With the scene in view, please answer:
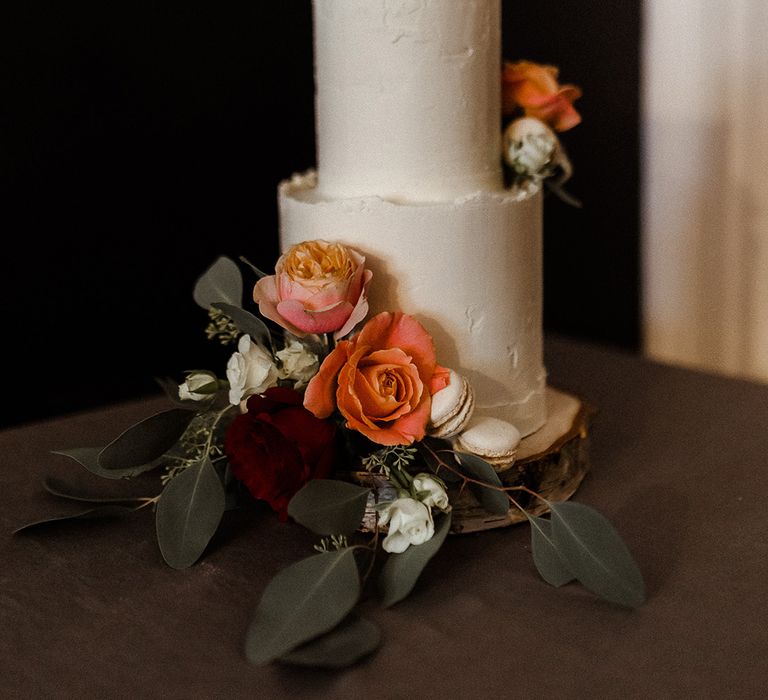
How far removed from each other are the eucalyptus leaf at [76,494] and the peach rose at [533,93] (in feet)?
1.86

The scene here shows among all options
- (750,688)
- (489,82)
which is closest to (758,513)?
(750,688)

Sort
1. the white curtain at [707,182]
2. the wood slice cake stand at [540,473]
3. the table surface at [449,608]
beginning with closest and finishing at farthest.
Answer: the table surface at [449,608]
the wood slice cake stand at [540,473]
the white curtain at [707,182]

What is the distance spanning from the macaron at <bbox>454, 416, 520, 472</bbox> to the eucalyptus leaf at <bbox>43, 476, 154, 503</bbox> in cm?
34

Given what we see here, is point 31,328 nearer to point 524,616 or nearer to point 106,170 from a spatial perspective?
point 106,170

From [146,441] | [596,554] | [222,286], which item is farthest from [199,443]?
[596,554]

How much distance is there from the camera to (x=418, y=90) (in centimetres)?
96

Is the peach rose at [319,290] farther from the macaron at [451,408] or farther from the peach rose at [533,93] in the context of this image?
the peach rose at [533,93]

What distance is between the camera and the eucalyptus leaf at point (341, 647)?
0.73 m

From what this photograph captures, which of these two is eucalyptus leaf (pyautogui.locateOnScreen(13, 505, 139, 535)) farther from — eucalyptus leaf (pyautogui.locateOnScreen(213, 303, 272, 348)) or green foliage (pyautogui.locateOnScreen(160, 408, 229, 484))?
eucalyptus leaf (pyautogui.locateOnScreen(213, 303, 272, 348))

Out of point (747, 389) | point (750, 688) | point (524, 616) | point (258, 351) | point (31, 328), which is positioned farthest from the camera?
point (31, 328)

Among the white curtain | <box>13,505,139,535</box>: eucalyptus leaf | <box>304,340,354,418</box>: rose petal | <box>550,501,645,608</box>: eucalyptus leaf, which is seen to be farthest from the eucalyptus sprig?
the white curtain

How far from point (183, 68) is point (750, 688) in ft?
4.61

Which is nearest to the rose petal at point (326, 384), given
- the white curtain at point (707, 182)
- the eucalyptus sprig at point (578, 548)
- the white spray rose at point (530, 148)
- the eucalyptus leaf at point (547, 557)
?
the eucalyptus sprig at point (578, 548)

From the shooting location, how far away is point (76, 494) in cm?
104
